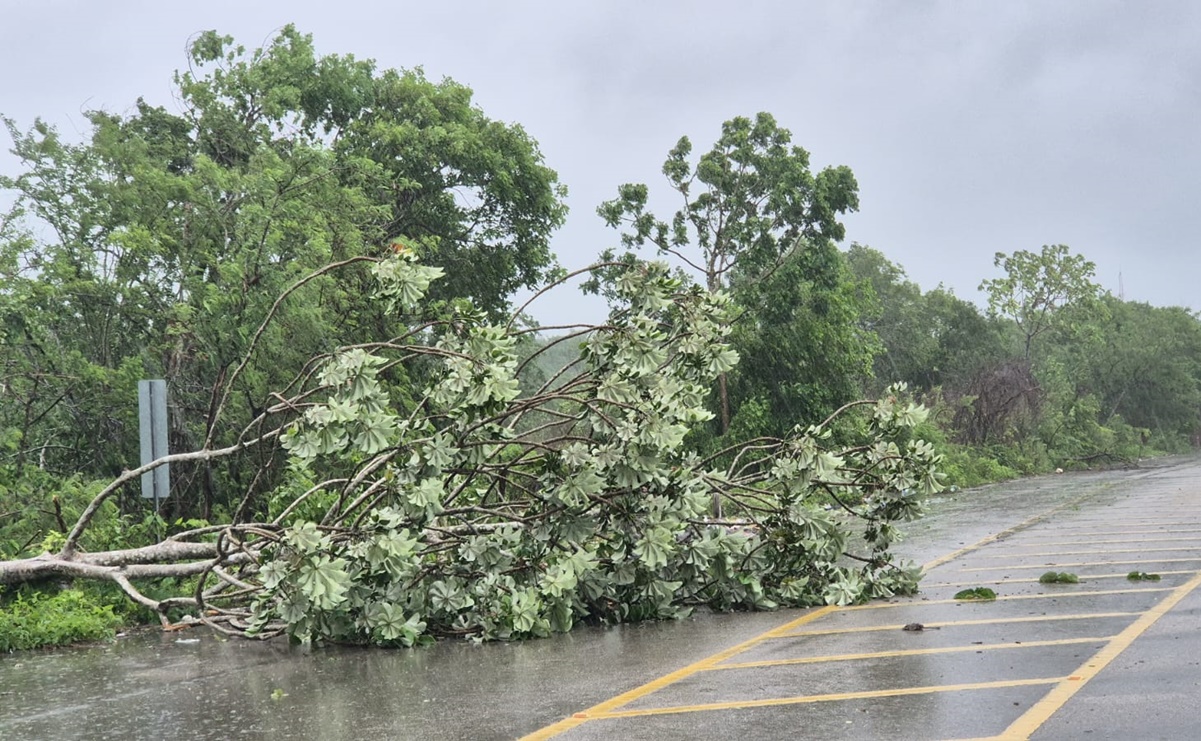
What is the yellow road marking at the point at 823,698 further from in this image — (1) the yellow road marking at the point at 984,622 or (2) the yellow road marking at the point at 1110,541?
(2) the yellow road marking at the point at 1110,541

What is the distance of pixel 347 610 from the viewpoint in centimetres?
907

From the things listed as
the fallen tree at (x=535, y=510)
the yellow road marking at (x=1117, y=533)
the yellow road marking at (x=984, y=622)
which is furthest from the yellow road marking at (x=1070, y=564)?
the yellow road marking at (x=984, y=622)

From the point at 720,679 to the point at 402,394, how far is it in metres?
13.5

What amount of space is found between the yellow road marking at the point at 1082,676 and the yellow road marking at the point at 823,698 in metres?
0.16

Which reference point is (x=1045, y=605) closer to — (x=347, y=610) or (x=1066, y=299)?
(x=347, y=610)

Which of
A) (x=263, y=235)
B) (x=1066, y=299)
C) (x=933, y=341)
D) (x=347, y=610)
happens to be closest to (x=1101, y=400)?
(x=1066, y=299)

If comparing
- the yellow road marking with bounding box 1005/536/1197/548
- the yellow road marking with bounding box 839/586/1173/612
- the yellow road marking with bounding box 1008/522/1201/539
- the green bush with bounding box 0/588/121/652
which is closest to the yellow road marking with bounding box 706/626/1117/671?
the yellow road marking with bounding box 839/586/1173/612

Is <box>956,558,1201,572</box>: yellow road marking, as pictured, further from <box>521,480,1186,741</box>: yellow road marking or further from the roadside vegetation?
<box>521,480,1186,741</box>: yellow road marking

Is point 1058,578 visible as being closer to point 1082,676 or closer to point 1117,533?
point 1082,676

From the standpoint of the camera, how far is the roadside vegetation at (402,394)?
360 inches

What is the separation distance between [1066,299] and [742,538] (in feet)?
175

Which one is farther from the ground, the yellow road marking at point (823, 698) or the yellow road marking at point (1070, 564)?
the yellow road marking at point (1070, 564)

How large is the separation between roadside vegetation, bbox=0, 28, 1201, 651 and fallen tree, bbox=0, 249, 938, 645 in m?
0.03

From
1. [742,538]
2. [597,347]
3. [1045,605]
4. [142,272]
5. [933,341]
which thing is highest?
[933,341]
